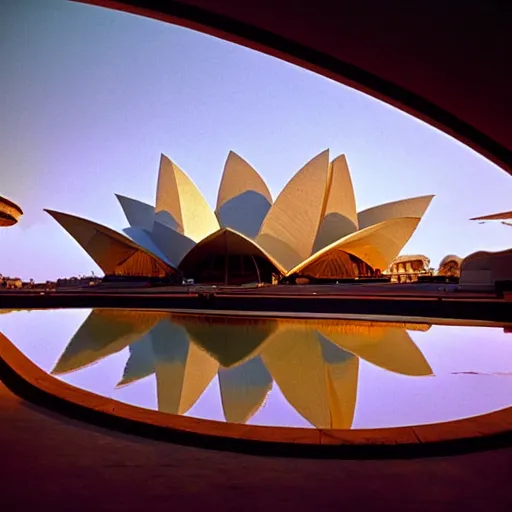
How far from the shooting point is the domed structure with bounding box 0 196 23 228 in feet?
6.91

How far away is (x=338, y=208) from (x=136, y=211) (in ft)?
31.2

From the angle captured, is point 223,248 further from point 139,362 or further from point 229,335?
point 139,362

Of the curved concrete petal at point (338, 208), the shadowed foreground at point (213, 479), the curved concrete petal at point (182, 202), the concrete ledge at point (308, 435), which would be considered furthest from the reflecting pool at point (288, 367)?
the curved concrete petal at point (182, 202)

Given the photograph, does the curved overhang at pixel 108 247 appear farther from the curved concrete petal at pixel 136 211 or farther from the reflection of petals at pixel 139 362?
the reflection of petals at pixel 139 362

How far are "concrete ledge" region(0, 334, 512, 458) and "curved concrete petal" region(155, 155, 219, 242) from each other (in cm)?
1922

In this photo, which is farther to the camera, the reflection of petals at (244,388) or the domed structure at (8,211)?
the reflection of petals at (244,388)

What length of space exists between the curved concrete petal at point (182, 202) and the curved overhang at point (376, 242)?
15.6ft

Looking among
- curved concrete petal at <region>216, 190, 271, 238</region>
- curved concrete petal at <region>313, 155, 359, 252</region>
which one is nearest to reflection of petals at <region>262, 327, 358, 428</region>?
curved concrete petal at <region>313, 155, 359, 252</region>

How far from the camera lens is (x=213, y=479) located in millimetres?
1476

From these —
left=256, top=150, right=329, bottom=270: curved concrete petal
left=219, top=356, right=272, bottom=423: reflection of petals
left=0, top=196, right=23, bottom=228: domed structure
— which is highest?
left=256, top=150, right=329, bottom=270: curved concrete petal

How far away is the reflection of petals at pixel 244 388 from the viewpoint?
9.95 ft

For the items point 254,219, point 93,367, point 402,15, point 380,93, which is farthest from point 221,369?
point 254,219

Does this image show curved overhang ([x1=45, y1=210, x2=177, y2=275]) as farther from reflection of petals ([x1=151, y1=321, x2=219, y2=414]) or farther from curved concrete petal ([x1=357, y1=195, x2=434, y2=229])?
reflection of petals ([x1=151, y1=321, x2=219, y2=414])

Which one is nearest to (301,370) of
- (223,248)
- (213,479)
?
(213,479)
